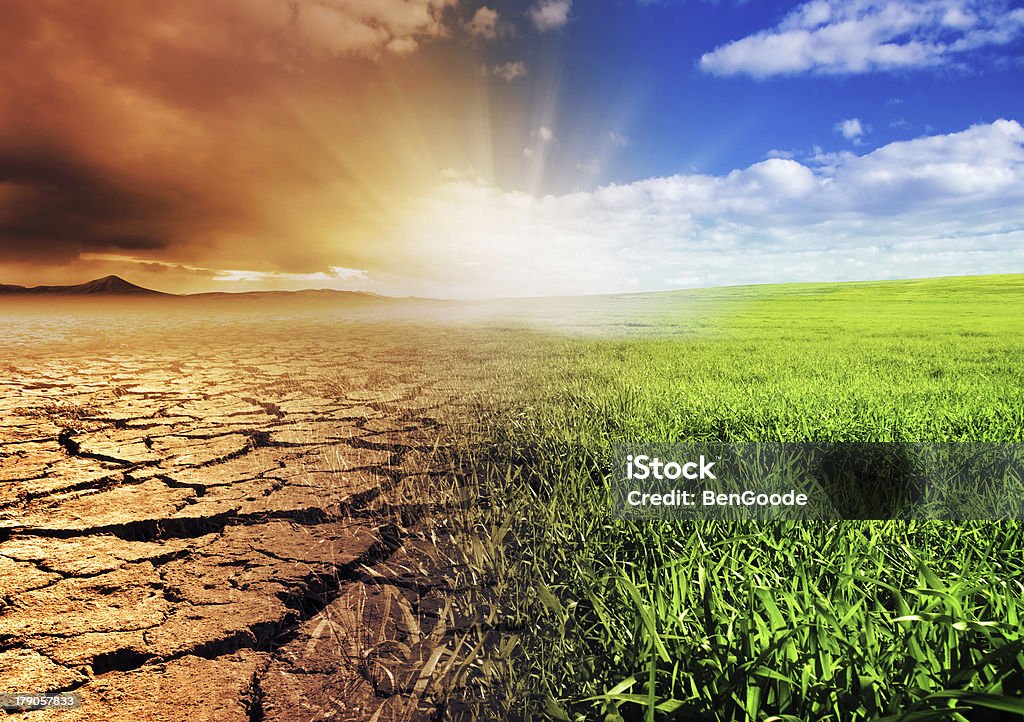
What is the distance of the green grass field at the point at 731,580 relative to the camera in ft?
3.03

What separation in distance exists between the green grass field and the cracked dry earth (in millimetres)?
258

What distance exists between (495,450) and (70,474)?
6.83ft

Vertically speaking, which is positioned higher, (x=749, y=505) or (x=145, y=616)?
(x=749, y=505)

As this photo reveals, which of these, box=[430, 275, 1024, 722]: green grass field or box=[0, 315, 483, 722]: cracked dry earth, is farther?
box=[0, 315, 483, 722]: cracked dry earth

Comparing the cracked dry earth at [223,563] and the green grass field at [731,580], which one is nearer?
the green grass field at [731,580]

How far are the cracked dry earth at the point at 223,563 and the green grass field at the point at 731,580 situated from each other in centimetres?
26

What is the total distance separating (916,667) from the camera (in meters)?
0.93

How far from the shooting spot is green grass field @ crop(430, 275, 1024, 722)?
923mm

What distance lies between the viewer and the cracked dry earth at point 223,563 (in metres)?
1.28

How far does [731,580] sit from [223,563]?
1.57m

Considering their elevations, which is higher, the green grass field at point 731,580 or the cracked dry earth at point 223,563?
the green grass field at point 731,580

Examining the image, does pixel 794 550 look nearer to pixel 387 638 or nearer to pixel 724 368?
pixel 387 638

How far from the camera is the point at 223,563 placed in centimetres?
186

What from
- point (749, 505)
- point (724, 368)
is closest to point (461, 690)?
point (749, 505)
